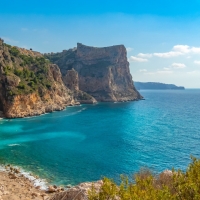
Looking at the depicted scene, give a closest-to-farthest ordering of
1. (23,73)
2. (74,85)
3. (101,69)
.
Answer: (23,73), (74,85), (101,69)

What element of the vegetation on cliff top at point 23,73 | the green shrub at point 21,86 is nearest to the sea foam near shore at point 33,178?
the vegetation on cliff top at point 23,73

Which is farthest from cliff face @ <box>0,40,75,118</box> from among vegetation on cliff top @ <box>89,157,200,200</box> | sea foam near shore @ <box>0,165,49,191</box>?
vegetation on cliff top @ <box>89,157,200,200</box>

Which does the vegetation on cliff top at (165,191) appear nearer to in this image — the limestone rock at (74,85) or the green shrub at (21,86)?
the green shrub at (21,86)

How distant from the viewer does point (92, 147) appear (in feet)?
160

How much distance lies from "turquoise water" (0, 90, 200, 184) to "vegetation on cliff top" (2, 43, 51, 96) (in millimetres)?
15664

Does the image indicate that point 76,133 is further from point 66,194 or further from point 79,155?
point 66,194

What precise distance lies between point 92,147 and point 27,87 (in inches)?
1956

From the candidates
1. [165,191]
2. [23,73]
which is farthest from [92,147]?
[23,73]

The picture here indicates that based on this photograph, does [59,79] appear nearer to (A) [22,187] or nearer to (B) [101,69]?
(B) [101,69]

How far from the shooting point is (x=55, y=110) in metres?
102

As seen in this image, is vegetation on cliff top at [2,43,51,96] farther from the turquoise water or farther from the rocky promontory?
the turquoise water

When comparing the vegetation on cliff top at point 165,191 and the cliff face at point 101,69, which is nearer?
the vegetation on cliff top at point 165,191

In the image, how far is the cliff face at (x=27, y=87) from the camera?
80.6 metres

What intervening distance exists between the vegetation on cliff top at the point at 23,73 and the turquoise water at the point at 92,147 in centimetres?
1566
